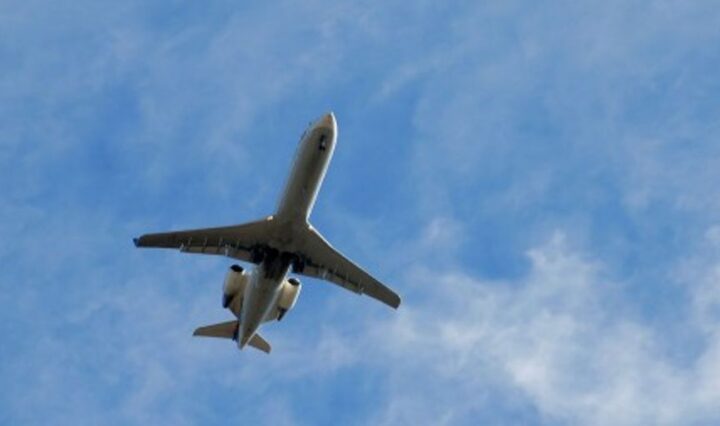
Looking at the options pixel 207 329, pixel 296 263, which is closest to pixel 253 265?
pixel 296 263

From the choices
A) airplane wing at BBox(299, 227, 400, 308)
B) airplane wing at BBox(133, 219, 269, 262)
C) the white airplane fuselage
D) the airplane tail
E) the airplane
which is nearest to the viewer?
the white airplane fuselage

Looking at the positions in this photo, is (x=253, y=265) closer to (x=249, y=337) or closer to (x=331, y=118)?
(x=249, y=337)

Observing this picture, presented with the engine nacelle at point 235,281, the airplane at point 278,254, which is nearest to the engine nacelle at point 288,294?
the airplane at point 278,254

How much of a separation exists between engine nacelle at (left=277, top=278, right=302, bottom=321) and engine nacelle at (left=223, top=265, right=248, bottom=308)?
228 cm

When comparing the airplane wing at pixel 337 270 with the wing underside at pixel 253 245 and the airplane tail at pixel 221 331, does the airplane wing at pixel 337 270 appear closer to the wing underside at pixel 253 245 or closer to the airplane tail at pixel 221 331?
the wing underside at pixel 253 245

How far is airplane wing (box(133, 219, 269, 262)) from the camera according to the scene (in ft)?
217

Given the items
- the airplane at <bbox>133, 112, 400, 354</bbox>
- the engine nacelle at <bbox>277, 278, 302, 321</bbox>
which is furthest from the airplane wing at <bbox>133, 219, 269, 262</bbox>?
the engine nacelle at <bbox>277, 278, 302, 321</bbox>

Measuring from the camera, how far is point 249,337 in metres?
67.9

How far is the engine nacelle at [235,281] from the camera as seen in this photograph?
2645 inches

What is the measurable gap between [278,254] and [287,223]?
7.93 ft

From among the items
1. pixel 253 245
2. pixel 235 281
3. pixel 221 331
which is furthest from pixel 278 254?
pixel 221 331

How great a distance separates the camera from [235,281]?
67250 millimetres

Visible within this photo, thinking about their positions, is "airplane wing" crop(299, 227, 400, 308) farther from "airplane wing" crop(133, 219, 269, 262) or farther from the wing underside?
"airplane wing" crop(133, 219, 269, 262)

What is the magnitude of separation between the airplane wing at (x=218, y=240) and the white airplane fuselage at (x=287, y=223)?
960 millimetres
